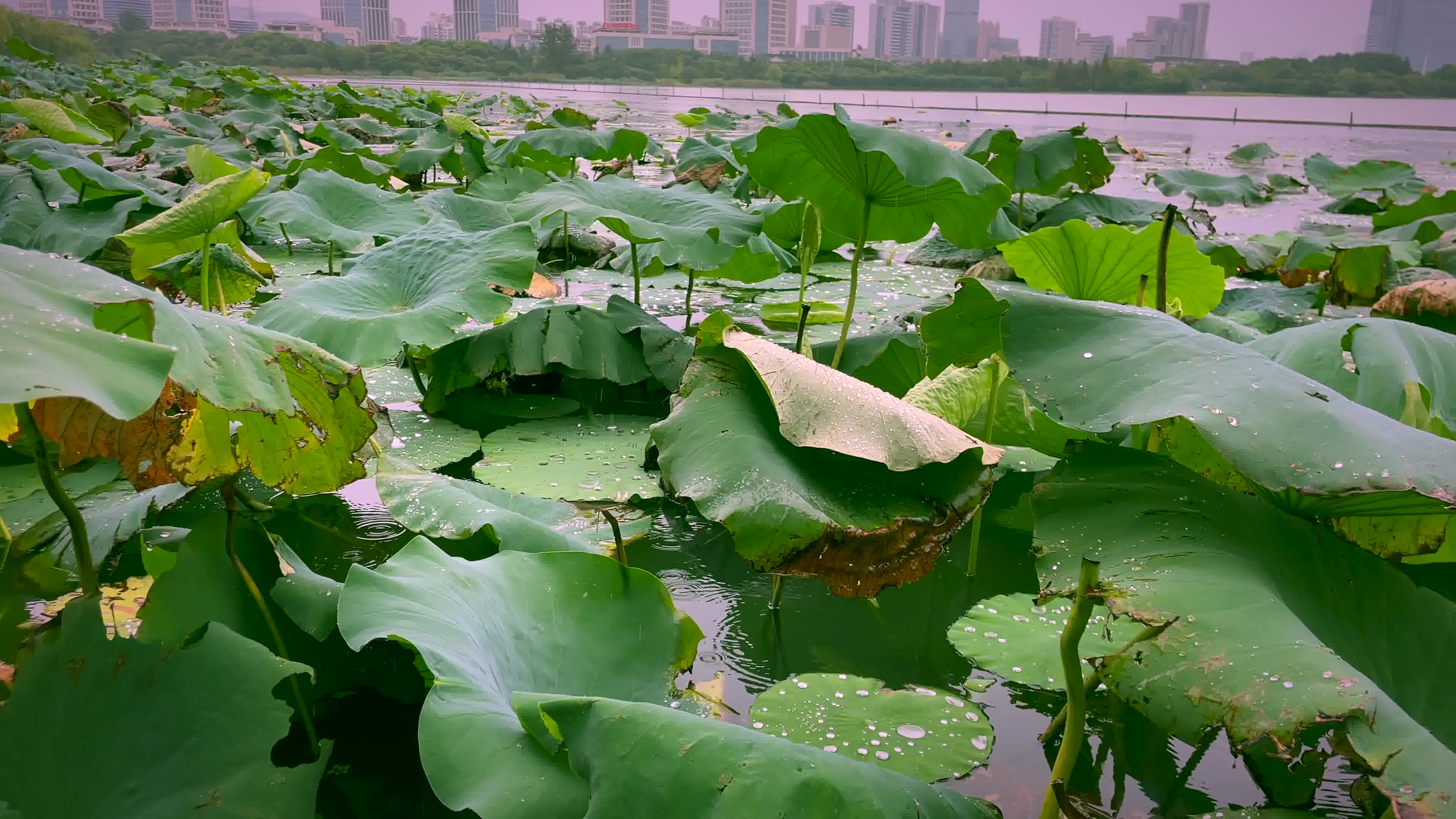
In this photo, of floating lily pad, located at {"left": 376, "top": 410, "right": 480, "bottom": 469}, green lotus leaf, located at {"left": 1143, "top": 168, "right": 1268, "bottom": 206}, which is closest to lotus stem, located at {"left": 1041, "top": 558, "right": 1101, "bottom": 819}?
floating lily pad, located at {"left": 376, "top": 410, "right": 480, "bottom": 469}

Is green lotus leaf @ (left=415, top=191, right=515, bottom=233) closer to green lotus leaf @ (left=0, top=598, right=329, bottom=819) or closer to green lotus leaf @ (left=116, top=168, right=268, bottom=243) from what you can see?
green lotus leaf @ (left=116, top=168, right=268, bottom=243)

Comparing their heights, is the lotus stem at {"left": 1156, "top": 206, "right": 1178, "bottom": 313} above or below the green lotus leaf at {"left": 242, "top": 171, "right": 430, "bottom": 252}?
above

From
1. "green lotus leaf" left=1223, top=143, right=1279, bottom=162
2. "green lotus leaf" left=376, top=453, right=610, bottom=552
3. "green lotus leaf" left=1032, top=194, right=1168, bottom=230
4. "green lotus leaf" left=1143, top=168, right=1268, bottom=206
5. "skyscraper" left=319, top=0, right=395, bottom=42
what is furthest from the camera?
"skyscraper" left=319, top=0, right=395, bottom=42

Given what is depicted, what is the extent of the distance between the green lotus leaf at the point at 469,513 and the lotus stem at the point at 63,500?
0.27 metres

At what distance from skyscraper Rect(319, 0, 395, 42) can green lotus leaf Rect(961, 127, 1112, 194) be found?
63.2m

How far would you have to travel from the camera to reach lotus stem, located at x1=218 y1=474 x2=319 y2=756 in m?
0.77

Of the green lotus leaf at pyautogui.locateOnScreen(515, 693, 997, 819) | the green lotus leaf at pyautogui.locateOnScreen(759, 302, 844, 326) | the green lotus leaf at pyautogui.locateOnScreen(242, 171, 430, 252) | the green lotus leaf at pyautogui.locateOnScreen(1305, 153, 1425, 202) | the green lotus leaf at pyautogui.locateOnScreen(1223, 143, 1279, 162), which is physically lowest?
the green lotus leaf at pyautogui.locateOnScreen(759, 302, 844, 326)

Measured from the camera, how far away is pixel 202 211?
1.54 metres

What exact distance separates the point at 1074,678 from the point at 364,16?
254ft

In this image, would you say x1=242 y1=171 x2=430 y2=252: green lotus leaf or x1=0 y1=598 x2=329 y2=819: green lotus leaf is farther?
x1=242 y1=171 x2=430 y2=252: green lotus leaf

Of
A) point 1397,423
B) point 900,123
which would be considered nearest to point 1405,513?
point 1397,423

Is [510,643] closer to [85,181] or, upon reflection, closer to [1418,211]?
A: [85,181]

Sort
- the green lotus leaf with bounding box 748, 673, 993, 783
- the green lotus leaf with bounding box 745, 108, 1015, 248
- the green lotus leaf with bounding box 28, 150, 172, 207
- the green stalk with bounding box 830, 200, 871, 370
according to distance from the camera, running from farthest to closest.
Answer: the green lotus leaf with bounding box 28, 150, 172, 207 → the green stalk with bounding box 830, 200, 871, 370 → the green lotus leaf with bounding box 745, 108, 1015, 248 → the green lotus leaf with bounding box 748, 673, 993, 783

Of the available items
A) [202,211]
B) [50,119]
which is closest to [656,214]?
[202,211]
